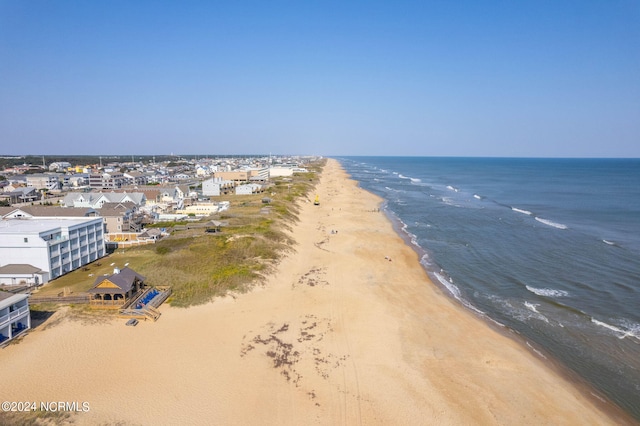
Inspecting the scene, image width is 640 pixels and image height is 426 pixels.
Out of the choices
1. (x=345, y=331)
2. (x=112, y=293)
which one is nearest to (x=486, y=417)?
(x=345, y=331)

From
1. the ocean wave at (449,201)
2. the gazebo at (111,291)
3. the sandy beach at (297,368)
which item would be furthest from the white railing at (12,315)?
the ocean wave at (449,201)

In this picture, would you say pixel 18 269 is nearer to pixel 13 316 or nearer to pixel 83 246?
pixel 83 246

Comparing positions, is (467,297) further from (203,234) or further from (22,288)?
(22,288)

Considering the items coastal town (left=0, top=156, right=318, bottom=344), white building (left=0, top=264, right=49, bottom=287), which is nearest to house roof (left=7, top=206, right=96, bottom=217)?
coastal town (left=0, top=156, right=318, bottom=344)

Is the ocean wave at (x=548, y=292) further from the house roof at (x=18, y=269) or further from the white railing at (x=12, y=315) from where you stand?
the house roof at (x=18, y=269)

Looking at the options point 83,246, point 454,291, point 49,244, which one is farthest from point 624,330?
point 83,246

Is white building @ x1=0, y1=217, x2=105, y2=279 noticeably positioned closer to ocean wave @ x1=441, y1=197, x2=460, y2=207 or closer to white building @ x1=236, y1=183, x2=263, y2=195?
white building @ x1=236, y1=183, x2=263, y2=195
